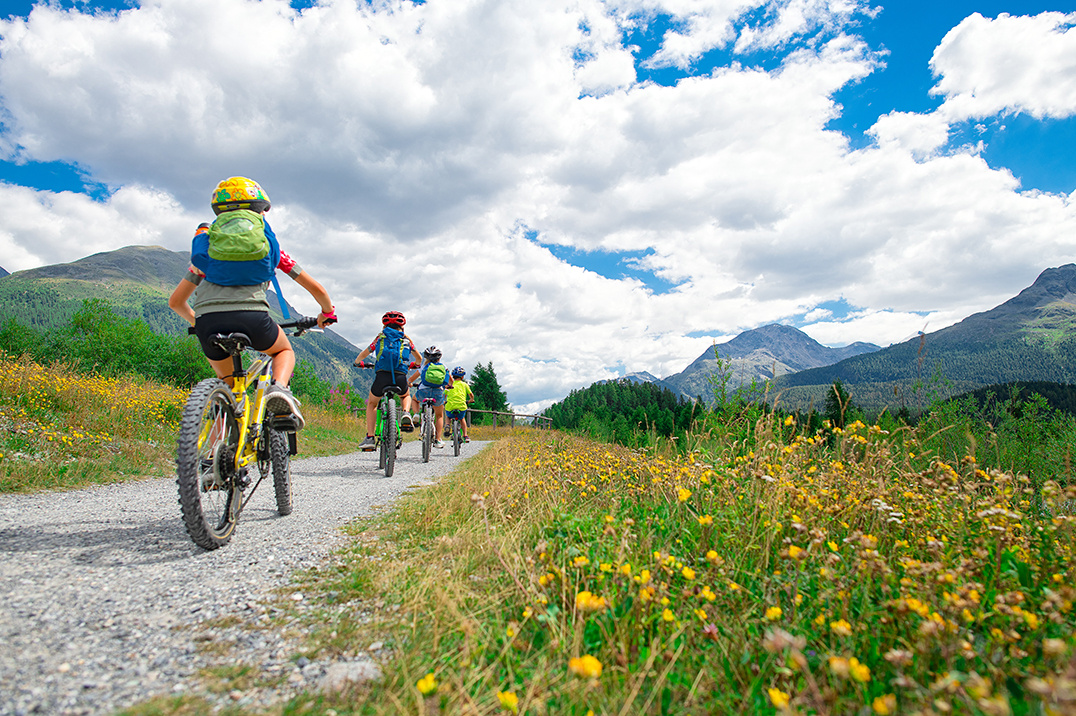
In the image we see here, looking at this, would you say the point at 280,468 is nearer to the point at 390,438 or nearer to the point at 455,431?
the point at 390,438

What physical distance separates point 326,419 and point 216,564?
1407 centimetres

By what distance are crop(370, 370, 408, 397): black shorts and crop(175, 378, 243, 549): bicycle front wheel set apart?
4.55 meters

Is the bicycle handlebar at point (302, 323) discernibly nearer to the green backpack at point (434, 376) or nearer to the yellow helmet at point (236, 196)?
the yellow helmet at point (236, 196)

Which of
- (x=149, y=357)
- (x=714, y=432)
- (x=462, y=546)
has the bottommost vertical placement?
(x=462, y=546)

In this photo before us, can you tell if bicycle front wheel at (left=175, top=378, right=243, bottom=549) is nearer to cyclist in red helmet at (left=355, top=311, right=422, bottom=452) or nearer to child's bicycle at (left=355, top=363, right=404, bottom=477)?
child's bicycle at (left=355, top=363, right=404, bottom=477)

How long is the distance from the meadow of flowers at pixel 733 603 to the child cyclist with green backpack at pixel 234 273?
1832 millimetres

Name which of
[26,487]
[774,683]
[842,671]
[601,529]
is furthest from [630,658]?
[26,487]

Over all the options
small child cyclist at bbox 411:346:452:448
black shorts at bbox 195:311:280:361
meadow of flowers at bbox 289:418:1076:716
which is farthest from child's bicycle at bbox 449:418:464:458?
meadow of flowers at bbox 289:418:1076:716

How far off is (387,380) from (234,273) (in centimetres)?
505

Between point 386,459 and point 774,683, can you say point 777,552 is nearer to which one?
point 774,683

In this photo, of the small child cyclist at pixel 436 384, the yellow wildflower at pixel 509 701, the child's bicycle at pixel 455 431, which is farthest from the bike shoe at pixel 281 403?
the child's bicycle at pixel 455 431

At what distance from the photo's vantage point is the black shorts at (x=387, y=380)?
27.3 feet

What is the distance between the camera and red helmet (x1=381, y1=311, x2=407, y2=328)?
8500 mm

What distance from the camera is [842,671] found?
117 cm
